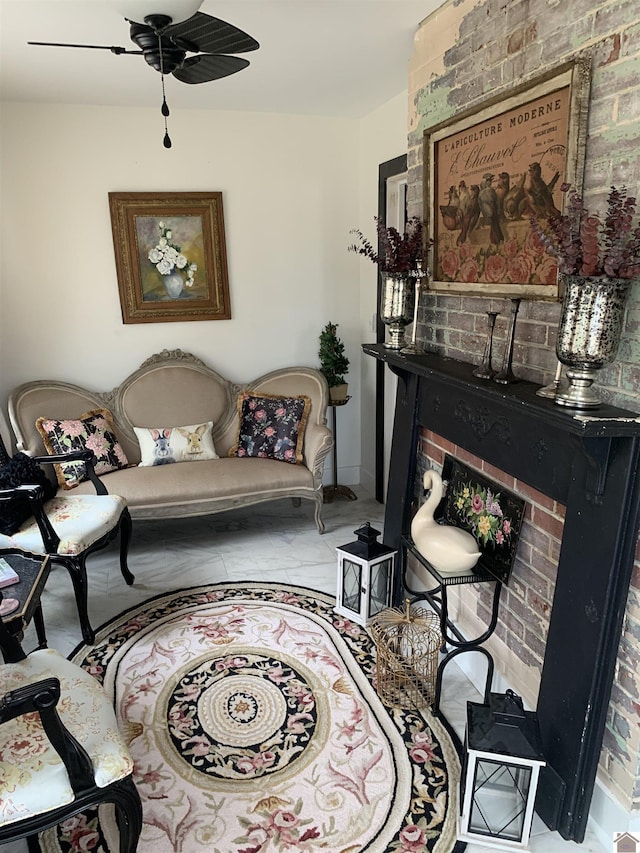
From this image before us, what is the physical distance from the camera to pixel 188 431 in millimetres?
3932

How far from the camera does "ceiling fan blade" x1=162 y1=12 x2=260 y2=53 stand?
1795 millimetres

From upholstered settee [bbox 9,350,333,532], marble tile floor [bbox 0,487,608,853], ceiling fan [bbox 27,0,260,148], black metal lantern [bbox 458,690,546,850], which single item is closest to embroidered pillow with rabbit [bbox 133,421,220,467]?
upholstered settee [bbox 9,350,333,532]

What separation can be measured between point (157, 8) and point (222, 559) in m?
2.71

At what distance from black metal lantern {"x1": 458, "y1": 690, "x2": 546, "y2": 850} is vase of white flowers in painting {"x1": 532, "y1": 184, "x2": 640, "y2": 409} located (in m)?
0.92

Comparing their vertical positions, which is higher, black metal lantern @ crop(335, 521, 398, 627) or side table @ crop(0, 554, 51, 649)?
side table @ crop(0, 554, 51, 649)

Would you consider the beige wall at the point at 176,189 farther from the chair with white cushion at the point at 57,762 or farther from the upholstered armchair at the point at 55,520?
the chair with white cushion at the point at 57,762

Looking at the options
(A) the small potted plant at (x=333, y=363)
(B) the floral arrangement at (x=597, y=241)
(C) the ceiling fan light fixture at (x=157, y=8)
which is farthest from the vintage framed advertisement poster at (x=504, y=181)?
(A) the small potted plant at (x=333, y=363)

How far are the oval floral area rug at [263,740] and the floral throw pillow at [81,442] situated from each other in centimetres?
99

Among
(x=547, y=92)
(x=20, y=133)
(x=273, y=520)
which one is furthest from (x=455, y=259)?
(x=20, y=133)

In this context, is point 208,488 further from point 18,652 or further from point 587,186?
point 587,186

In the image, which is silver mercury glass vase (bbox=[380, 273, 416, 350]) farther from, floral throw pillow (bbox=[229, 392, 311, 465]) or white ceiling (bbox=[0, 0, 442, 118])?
floral throw pillow (bbox=[229, 392, 311, 465])

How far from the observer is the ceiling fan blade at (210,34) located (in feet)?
5.89

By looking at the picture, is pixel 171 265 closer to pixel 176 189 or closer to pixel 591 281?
pixel 176 189

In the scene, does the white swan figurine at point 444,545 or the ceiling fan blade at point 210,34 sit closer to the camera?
the ceiling fan blade at point 210,34
